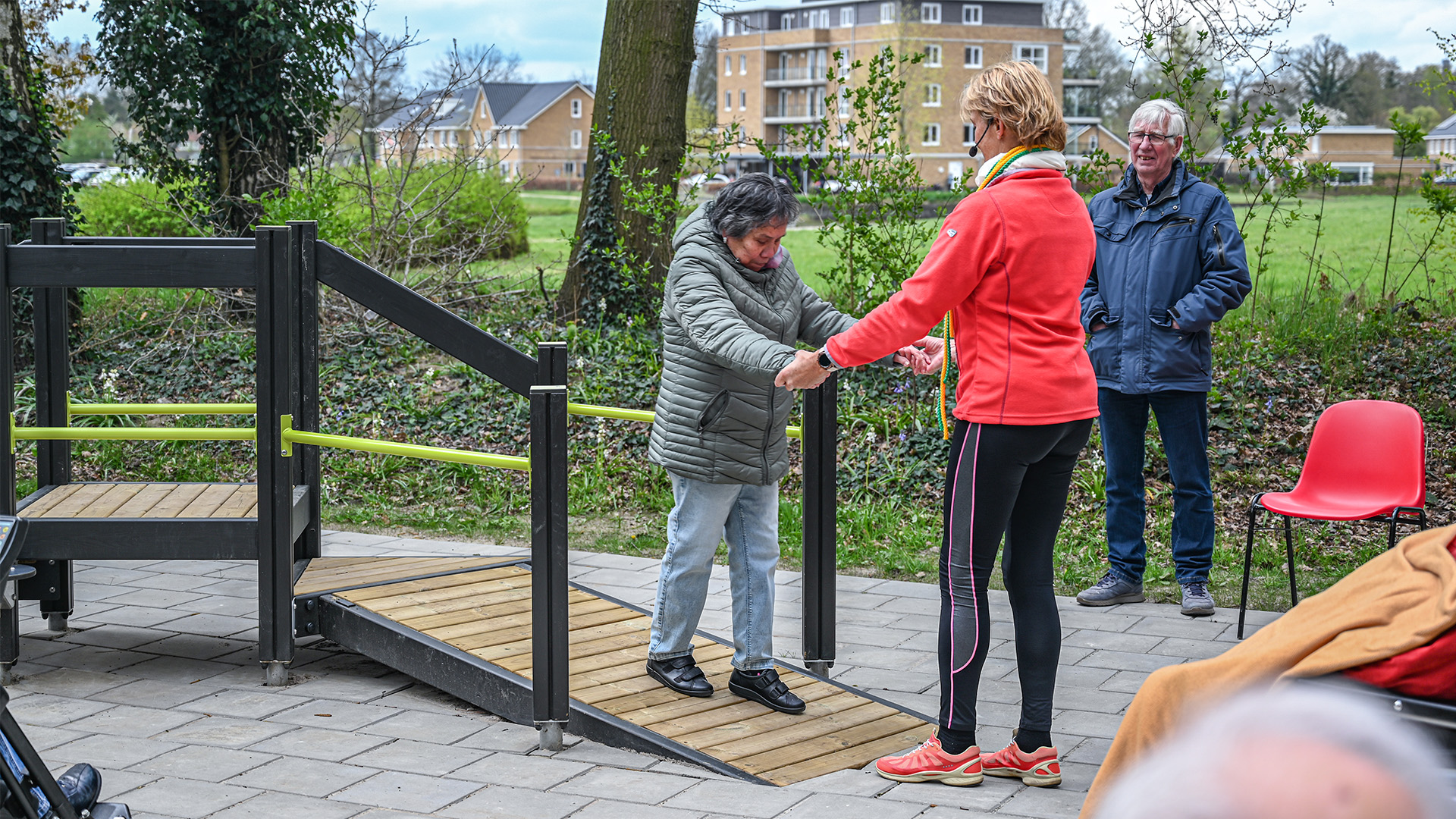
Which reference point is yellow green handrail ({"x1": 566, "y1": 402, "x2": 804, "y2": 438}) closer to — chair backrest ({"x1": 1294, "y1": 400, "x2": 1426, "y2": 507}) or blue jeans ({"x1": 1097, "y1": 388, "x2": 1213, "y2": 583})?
blue jeans ({"x1": 1097, "y1": 388, "x2": 1213, "y2": 583})

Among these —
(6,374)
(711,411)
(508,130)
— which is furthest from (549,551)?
(508,130)

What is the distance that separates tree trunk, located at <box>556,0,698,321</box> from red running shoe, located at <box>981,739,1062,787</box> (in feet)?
23.3

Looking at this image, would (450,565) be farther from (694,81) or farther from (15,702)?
(694,81)

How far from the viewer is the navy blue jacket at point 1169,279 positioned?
529cm

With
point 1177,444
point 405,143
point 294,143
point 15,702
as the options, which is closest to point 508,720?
point 15,702

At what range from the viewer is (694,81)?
60.7 m

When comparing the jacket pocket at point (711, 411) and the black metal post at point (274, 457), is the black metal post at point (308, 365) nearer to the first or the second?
the black metal post at point (274, 457)

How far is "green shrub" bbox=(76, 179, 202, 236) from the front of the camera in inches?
531

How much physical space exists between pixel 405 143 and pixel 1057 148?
871 centimetres

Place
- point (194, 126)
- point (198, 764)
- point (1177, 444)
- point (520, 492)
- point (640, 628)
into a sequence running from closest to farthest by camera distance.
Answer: point (198, 764)
point (640, 628)
point (1177, 444)
point (520, 492)
point (194, 126)

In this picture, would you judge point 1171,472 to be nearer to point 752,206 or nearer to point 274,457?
point 752,206

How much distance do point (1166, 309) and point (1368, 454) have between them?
0.96m

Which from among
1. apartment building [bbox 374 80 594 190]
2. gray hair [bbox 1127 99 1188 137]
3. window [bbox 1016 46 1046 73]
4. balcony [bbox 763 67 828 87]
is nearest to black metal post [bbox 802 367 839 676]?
gray hair [bbox 1127 99 1188 137]

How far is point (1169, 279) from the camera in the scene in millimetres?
5355
